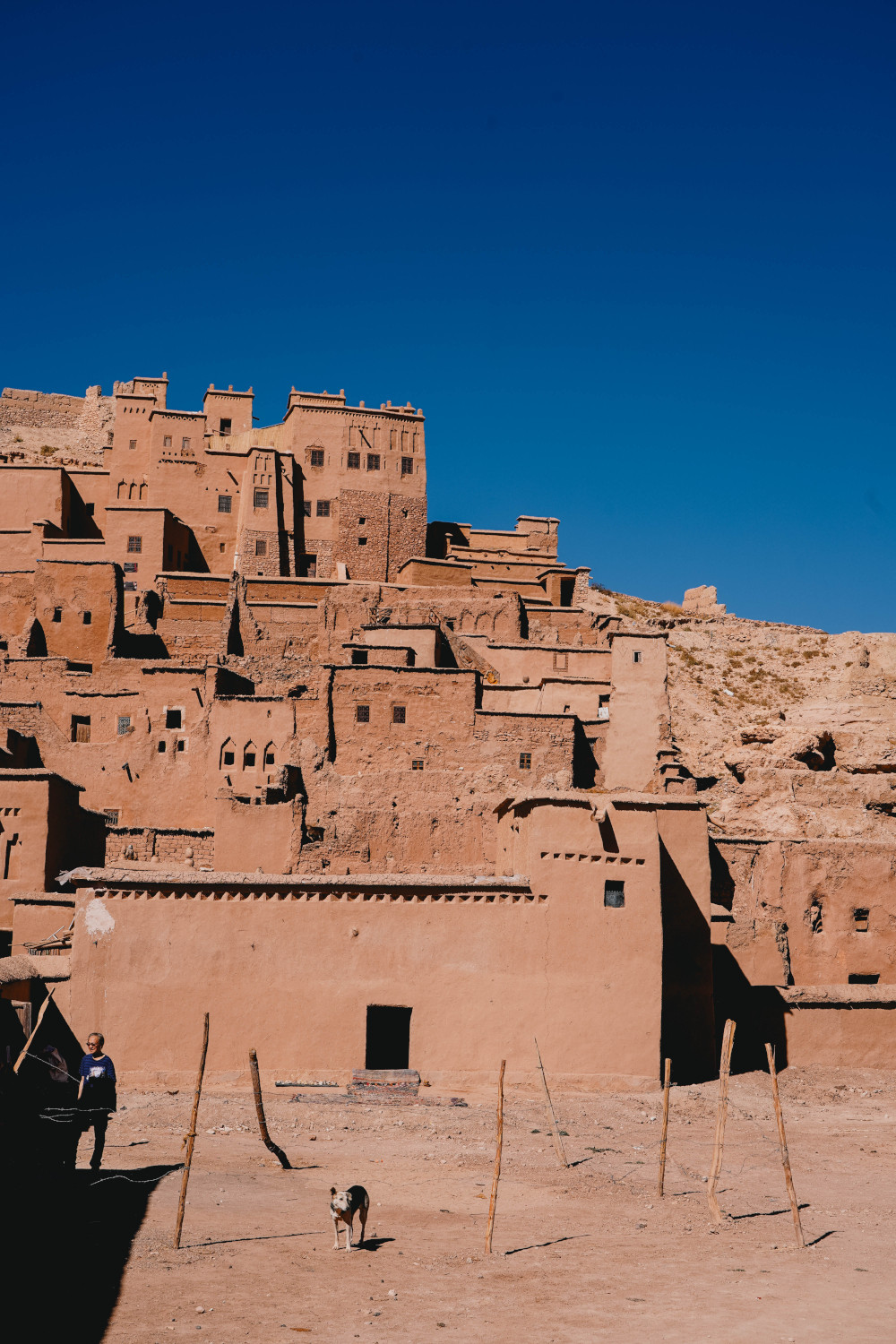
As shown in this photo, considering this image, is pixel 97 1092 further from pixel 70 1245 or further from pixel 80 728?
pixel 80 728

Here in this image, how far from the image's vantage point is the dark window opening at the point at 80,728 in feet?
118

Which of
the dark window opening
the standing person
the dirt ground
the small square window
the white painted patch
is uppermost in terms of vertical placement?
the dark window opening

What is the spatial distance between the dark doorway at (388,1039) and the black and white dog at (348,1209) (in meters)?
8.87

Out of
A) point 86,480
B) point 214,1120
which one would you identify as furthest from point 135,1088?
point 86,480

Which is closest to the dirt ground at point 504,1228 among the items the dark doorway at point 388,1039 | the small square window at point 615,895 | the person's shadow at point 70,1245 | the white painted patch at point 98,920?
the person's shadow at point 70,1245

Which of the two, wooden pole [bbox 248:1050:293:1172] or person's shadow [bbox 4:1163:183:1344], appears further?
wooden pole [bbox 248:1050:293:1172]

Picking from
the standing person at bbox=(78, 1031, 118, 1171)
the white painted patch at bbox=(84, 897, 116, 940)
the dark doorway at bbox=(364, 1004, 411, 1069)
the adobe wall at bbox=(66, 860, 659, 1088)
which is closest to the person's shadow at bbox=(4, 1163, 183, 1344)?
the standing person at bbox=(78, 1031, 118, 1171)

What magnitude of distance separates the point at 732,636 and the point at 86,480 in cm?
2851

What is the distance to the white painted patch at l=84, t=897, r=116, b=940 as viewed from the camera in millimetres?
19516

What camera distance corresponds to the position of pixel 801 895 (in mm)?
27250

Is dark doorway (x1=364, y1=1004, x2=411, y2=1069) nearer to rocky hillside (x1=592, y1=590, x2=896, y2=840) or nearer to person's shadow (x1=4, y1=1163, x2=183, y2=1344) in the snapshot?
person's shadow (x1=4, y1=1163, x2=183, y2=1344)

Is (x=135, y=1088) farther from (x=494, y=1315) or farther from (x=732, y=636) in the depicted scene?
(x=732, y=636)

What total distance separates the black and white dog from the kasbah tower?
13.0ft

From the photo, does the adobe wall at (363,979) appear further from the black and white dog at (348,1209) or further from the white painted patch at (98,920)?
the black and white dog at (348,1209)
